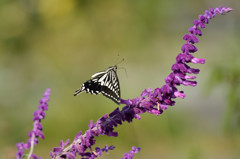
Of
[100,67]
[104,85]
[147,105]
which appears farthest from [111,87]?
[100,67]

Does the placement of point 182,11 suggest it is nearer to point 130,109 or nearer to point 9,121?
point 9,121

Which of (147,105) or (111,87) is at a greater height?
(111,87)

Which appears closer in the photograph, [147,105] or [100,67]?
[147,105]

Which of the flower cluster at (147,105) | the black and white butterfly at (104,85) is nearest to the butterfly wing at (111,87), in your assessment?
the black and white butterfly at (104,85)

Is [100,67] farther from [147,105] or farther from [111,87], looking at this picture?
[147,105]

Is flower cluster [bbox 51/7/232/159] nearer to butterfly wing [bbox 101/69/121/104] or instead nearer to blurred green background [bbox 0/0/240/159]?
butterfly wing [bbox 101/69/121/104]

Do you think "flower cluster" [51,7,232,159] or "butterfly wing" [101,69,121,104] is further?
"butterfly wing" [101,69,121,104]

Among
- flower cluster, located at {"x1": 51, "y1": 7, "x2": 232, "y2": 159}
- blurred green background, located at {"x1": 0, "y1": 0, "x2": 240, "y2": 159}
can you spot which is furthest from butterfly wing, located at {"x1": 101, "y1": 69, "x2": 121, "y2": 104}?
blurred green background, located at {"x1": 0, "y1": 0, "x2": 240, "y2": 159}

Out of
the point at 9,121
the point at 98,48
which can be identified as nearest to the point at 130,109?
the point at 9,121

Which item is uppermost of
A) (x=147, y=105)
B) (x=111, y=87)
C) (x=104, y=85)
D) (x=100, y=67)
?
(x=100, y=67)
